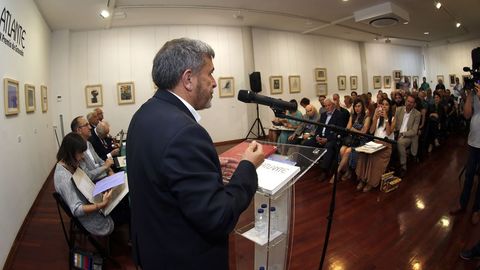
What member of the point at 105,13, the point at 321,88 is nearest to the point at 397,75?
the point at 321,88

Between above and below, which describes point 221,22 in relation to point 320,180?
above

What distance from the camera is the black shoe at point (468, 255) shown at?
Answer: 7.72ft

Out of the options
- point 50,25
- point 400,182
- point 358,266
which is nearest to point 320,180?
point 400,182

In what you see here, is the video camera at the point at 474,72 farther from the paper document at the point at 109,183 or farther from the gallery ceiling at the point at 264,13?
the gallery ceiling at the point at 264,13

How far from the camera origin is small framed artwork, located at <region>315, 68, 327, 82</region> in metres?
10.3

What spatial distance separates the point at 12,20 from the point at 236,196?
184 inches

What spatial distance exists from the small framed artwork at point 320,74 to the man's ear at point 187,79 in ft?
32.8

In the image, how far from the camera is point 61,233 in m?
3.44

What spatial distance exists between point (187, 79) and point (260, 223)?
3.45 ft

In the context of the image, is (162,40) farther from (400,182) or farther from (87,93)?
(400,182)

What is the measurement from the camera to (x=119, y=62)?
24.8ft

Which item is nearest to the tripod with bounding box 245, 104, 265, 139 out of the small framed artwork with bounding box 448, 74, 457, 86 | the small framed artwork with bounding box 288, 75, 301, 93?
the small framed artwork with bounding box 288, 75, 301, 93

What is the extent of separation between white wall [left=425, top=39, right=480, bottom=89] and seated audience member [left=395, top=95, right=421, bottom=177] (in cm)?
1097

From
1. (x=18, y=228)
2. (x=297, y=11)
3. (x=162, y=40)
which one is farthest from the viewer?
(x=162, y=40)
